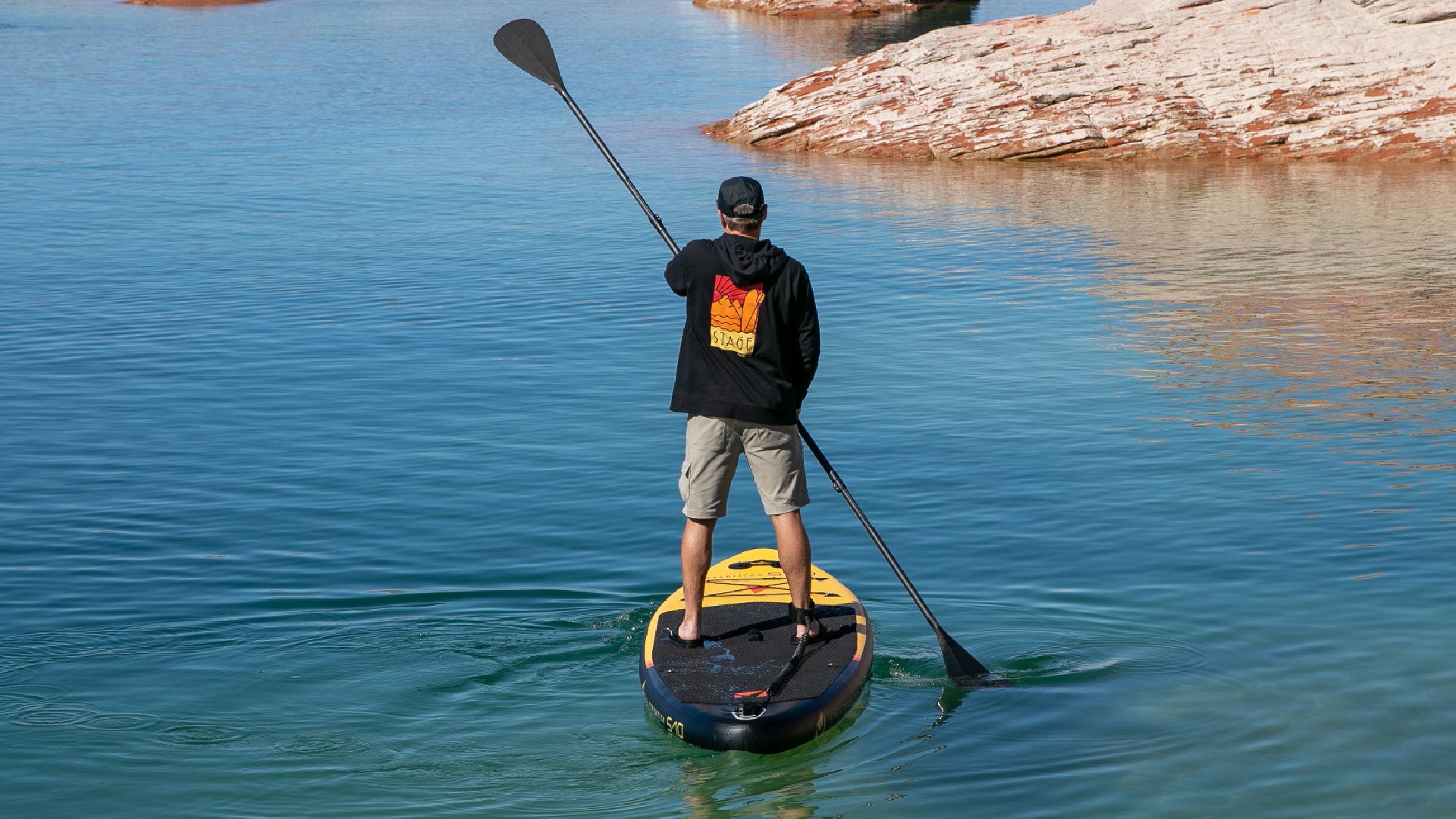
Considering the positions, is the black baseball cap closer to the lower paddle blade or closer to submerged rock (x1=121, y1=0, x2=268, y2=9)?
the lower paddle blade

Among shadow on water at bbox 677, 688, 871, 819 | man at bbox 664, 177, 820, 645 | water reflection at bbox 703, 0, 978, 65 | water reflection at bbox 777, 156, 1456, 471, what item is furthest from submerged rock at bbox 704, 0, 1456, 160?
shadow on water at bbox 677, 688, 871, 819

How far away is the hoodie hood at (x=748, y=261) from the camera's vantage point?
6.88 meters

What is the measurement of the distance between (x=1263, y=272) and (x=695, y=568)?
484 inches

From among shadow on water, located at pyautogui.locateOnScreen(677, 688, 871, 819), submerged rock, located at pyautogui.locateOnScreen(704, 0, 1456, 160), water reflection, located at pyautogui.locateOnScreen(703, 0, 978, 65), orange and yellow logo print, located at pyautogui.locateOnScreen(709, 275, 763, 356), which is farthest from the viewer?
water reflection, located at pyautogui.locateOnScreen(703, 0, 978, 65)

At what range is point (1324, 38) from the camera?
88.6ft

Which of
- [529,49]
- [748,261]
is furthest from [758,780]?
[529,49]

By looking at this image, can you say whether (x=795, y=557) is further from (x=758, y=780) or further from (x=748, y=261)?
(x=748, y=261)

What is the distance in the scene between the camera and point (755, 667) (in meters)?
7.26

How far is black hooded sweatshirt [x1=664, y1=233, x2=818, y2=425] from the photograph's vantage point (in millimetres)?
6922

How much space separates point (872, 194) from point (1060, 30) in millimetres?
7274

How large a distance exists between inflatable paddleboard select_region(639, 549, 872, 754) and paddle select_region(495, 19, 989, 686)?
33cm

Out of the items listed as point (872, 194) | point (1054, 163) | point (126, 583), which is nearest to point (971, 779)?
point (126, 583)

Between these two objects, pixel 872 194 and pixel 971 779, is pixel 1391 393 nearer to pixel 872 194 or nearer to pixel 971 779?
pixel 971 779

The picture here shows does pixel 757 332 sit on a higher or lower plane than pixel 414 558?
higher
